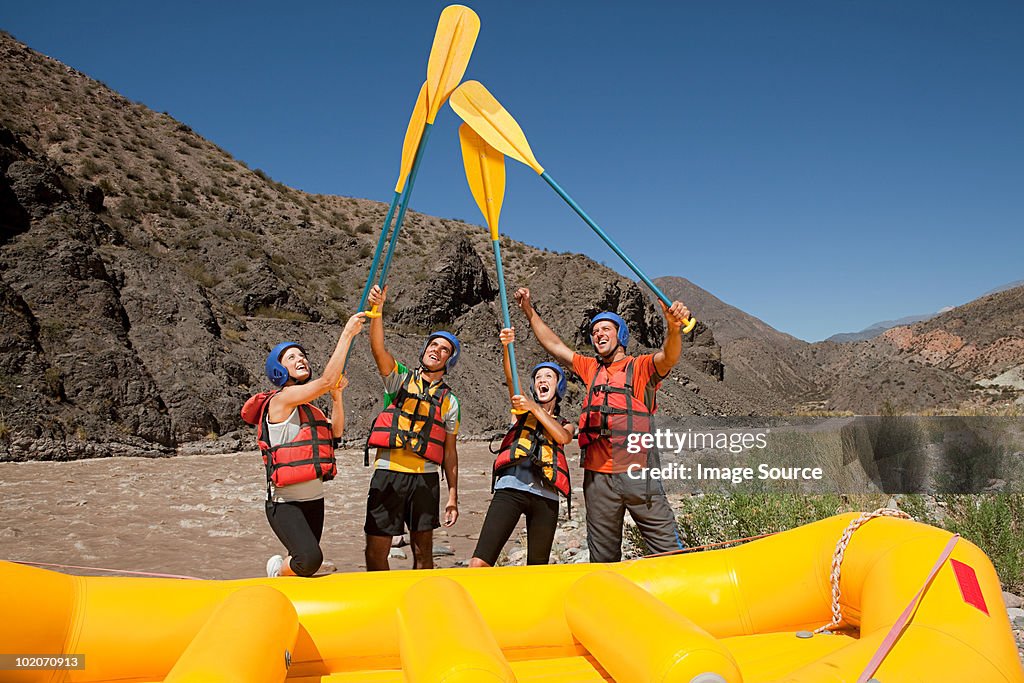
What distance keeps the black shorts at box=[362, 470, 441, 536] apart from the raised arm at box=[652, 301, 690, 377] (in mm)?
1377

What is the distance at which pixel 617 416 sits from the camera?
354 cm

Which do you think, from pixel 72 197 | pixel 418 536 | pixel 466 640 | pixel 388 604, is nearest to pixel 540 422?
pixel 418 536

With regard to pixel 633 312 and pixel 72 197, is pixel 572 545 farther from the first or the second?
pixel 633 312

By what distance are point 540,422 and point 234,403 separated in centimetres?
1389

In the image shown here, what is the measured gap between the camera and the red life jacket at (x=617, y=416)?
3.49m

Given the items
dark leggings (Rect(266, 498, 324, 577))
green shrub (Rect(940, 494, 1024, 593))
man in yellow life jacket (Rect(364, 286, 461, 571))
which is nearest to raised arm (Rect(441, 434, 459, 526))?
man in yellow life jacket (Rect(364, 286, 461, 571))

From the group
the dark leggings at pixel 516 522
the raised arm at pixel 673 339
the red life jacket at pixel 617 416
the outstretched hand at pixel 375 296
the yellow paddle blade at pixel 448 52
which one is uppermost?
the yellow paddle blade at pixel 448 52

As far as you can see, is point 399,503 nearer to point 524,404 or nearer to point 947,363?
point 524,404

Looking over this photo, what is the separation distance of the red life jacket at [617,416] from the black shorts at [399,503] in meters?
0.90

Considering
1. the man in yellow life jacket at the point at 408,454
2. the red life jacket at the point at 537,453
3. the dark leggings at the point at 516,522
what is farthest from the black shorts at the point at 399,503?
the red life jacket at the point at 537,453

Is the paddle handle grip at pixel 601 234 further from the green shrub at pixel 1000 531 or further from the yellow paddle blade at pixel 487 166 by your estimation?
the green shrub at pixel 1000 531

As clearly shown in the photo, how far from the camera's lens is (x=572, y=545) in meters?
7.01

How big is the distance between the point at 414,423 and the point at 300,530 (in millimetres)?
795

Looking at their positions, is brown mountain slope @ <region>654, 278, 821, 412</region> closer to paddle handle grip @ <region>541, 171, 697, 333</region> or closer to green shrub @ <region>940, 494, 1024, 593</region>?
green shrub @ <region>940, 494, 1024, 593</region>
